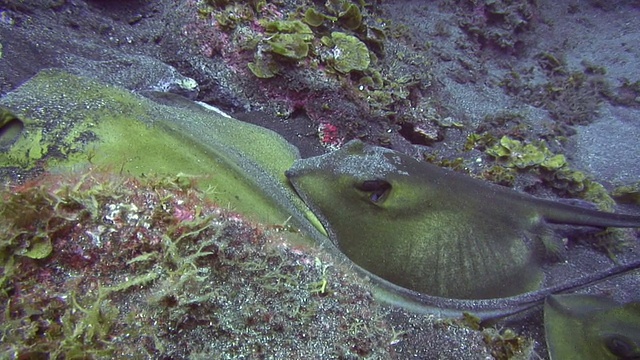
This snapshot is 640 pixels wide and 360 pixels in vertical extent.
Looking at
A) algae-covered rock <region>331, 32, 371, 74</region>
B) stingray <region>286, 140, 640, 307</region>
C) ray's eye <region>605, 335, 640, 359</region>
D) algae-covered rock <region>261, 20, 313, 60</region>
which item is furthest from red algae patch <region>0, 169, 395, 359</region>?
algae-covered rock <region>331, 32, 371, 74</region>

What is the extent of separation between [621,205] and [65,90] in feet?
24.9

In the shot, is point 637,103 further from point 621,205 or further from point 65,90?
point 65,90

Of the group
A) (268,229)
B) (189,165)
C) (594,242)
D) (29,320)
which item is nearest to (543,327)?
(594,242)

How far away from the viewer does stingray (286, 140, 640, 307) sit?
11.1 feet

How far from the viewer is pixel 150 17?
6.78 meters

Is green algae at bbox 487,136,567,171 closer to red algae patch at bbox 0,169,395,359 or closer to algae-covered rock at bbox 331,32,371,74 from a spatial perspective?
algae-covered rock at bbox 331,32,371,74

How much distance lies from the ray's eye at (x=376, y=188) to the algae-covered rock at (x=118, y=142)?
91 cm

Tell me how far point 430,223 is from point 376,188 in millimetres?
658

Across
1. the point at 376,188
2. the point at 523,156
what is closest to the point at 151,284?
the point at 376,188

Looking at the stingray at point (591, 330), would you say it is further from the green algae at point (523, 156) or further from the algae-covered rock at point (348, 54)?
the algae-covered rock at point (348, 54)

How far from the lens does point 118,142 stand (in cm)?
258

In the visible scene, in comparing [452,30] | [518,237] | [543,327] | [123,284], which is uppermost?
[452,30]

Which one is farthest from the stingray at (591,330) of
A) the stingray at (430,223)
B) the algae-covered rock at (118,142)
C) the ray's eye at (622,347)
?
the algae-covered rock at (118,142)

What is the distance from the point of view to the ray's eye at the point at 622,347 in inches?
110
